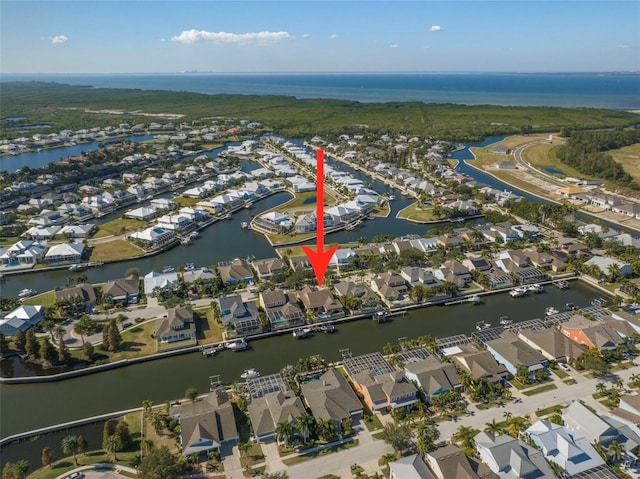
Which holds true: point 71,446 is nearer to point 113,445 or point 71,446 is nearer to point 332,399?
point 113,445

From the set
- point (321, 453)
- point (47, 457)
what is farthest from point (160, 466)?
point (321, 453)

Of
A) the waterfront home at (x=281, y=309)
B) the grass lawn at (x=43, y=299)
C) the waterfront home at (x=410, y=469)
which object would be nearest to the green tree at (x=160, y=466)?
the waterfront home at (x=410, y=469)

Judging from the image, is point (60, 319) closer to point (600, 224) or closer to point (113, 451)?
point (113, 451)

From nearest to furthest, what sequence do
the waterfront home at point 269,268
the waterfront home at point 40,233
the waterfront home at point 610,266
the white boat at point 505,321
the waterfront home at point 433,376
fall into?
the waterfront home at point 433,376
the white boat at point 505,321
the waterfront home at point 610,266
the waterfront home at point 269,268
the waterfront home at point 40,233

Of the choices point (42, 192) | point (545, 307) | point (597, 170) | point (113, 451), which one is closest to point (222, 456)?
point (113, 451)

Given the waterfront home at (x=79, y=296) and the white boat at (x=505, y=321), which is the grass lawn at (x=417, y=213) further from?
the waterfront home at (x=79, y=296)

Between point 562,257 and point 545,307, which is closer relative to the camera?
point 545,307
